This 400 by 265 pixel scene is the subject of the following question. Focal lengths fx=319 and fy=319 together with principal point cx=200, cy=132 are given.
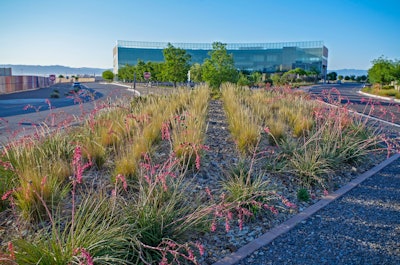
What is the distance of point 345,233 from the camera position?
3551 mm

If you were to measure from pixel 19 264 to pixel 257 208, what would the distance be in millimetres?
2538

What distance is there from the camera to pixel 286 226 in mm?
3699

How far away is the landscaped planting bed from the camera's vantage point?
2.63 meters

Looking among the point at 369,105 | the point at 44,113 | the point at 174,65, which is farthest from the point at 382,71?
the point at 44,113

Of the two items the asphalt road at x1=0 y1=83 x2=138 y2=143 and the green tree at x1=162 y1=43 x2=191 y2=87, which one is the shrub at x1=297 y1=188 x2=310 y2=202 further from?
the green tree at x1=162 y1=43 x2=191 y2=87

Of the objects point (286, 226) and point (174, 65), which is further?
point (174, 65)

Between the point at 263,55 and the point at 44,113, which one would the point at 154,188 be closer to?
the point at 44,113

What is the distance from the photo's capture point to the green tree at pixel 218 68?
1758cm

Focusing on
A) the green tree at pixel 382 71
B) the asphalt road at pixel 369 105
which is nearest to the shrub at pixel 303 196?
the asphalt road at pixel 369 105

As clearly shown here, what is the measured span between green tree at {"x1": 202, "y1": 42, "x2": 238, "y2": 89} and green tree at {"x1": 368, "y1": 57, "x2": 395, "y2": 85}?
23791mm

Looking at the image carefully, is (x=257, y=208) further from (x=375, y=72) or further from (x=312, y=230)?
(x=375, y=72)

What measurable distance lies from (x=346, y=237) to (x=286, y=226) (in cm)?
64

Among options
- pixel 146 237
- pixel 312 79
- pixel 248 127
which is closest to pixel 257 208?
pixel 146 237

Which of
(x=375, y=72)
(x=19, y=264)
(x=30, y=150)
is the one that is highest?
(x=375, y=72)
